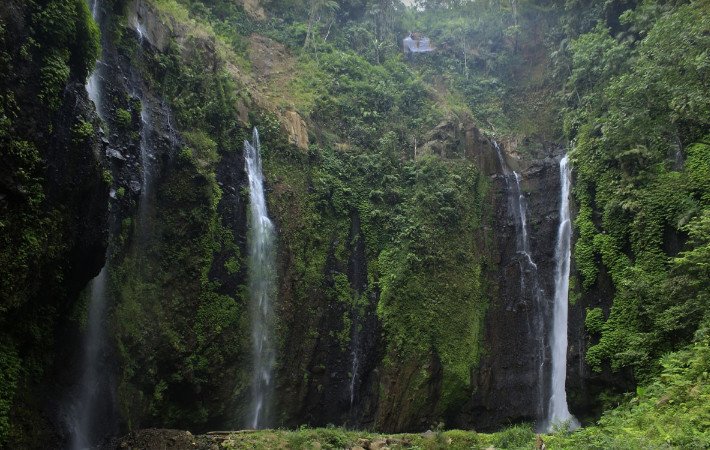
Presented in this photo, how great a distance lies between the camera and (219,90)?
658 inches

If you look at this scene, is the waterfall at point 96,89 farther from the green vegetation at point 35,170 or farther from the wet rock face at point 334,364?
the wet rock face at point 334,364

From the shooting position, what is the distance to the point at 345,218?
18.3 meters

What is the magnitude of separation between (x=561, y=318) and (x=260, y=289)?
9907 mm

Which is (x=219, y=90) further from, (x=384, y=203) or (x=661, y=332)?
(x=661, y=332)

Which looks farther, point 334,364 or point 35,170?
point 334,364

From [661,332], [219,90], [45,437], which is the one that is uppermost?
[219,90]

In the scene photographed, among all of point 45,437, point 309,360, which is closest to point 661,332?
point 309,360

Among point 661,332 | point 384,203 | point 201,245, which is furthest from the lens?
point 384,203

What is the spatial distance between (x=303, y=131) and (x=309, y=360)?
8.60m

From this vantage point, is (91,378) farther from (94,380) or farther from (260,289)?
(260,289)

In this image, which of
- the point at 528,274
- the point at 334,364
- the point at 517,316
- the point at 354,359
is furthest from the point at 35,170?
the point at 528,274

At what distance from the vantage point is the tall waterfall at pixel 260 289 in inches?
592

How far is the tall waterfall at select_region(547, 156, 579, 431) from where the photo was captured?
51.4 ft

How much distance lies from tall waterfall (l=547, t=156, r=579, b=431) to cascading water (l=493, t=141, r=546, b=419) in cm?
38
